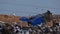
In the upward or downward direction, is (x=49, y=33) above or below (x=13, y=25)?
below

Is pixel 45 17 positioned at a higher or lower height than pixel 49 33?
higher

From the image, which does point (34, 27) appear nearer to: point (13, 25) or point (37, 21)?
point (37, 21)

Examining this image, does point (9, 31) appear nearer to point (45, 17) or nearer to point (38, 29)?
point (38, 29)

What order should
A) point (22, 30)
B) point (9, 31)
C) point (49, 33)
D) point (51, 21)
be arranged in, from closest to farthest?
point (9, 31), point (22, 30), point (49, 33), point (51, 21)

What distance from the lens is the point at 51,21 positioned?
1542 centimetres

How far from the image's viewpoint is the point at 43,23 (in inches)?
547

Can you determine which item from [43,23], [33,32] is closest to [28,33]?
[33,32]

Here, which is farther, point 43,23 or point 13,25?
point 43,23

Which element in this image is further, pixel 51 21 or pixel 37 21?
pixel 51 21

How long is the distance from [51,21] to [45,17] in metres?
0.92

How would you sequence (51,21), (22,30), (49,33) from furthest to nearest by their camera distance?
(51,21) < (49,33) < (22,30)

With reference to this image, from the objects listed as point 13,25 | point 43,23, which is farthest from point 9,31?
point 43,23

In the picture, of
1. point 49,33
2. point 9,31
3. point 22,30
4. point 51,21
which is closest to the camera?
point 9,31

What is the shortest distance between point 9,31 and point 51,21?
4258mm
